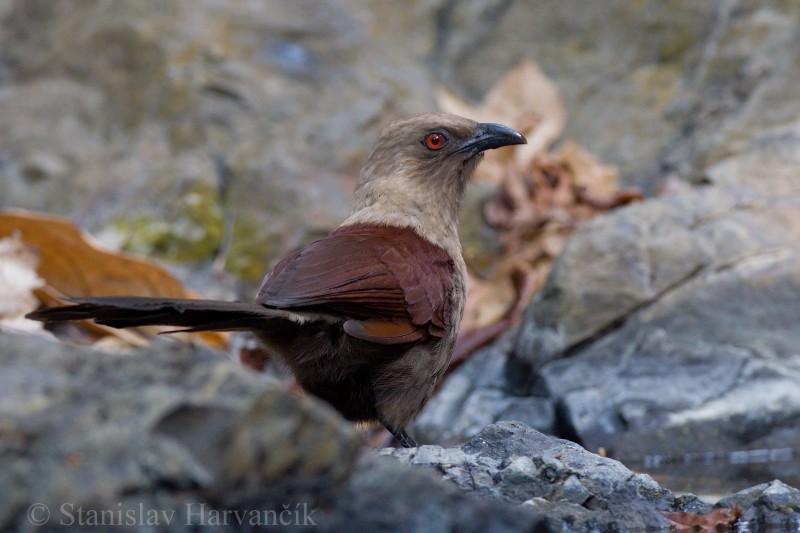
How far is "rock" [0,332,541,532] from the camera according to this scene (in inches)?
60.1

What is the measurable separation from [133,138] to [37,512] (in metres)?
5.87

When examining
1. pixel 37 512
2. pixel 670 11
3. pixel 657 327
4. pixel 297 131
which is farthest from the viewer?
pixel 670 11

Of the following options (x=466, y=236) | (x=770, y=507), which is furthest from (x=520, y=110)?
(x=770, y=507)

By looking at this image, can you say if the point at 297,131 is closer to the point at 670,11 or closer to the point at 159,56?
the point at 159,56

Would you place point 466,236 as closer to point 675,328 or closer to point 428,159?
point 675,328

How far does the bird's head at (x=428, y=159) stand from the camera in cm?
416

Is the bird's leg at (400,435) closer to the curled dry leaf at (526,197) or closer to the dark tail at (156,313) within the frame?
the dark tail at (156,313)

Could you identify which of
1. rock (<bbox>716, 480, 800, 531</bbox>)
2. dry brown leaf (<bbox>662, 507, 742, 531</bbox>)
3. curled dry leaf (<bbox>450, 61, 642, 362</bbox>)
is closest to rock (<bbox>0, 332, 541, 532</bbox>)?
dry brown leaf (<bbox>662, 507, 742, 531</bbox>)

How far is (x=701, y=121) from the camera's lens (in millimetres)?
7105

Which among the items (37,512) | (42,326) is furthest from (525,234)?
(37,512)

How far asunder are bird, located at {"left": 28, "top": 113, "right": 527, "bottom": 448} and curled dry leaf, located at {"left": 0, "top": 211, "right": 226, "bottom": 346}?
1489 millimetres

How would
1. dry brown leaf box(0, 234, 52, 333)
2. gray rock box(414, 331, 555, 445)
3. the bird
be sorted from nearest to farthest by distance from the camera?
the bird → gray rock box(414, 331, 555, 445) → dry brown leaf box(0, 234, 52, 333)
